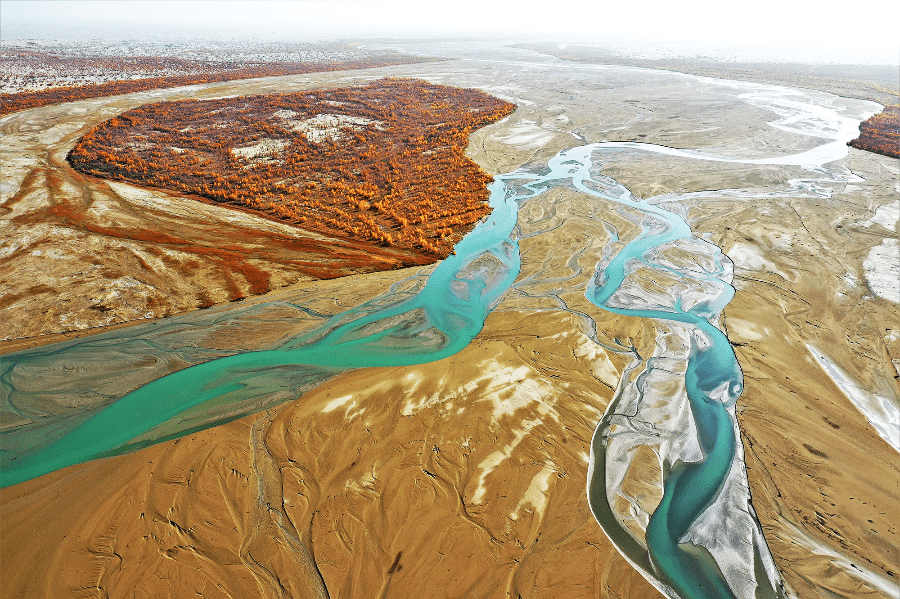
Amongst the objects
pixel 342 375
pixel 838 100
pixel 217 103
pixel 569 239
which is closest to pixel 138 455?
pixel 342 375

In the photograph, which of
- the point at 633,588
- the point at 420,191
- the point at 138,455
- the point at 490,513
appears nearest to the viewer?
the point at 633,588

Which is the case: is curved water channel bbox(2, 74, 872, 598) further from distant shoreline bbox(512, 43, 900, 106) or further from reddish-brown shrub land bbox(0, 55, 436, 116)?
distant shoreline bbox(512, 43, 900, 106)

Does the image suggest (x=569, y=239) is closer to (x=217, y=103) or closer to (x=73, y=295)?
(x=73, y=295)

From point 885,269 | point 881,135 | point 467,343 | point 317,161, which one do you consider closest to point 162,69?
point 317,161

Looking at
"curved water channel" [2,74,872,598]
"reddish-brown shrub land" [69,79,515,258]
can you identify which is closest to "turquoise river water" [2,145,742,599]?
"curved water channel" [2,74,872,598]

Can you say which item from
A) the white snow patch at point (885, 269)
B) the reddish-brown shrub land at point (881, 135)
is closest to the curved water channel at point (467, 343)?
the white snow patch at point (885, 269)

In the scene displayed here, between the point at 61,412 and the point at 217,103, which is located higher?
the point at 217,103
